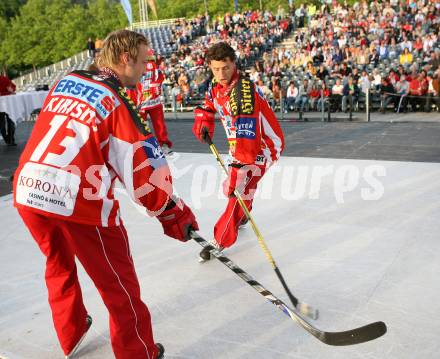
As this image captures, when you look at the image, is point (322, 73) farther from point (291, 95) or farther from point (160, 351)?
point (160, 351)

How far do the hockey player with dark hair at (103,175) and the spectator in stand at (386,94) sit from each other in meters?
11.5

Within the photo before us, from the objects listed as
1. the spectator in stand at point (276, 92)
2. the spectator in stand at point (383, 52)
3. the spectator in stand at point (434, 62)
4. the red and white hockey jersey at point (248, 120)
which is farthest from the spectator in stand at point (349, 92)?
the red and white hockey jersey at point (248, 120)

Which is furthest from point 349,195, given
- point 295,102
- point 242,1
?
point 242,1

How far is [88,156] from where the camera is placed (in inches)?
90.1

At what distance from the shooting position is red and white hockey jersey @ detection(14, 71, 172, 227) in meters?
2.26

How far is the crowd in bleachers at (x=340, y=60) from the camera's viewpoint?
1312cm

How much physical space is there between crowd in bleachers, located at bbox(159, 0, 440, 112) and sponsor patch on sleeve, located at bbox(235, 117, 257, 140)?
27.7ft

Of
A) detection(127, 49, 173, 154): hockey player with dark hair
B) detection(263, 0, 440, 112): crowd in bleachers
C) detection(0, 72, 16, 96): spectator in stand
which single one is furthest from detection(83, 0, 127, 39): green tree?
detection(127, 49, 173, 154): hockey player with dark hair

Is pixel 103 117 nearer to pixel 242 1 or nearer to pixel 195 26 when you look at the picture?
pixel 195 26

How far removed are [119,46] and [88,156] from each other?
0.57 m

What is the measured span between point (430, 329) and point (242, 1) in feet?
154

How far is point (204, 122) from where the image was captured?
14.3 feet

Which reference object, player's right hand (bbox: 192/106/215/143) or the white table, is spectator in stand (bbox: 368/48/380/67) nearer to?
the white table

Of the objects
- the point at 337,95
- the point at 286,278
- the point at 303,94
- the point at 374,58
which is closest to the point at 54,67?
the point at 303,94
